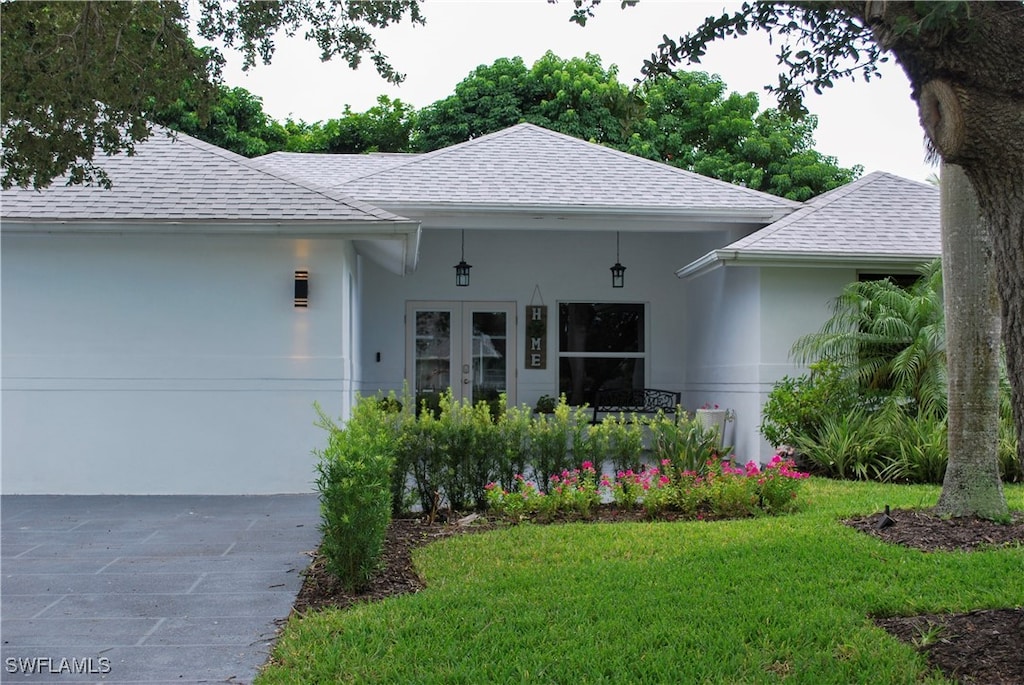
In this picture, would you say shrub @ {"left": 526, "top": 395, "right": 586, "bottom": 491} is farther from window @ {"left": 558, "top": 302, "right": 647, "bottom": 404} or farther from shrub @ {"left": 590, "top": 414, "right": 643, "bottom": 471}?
window @ {"left": 558, "top": 302, "right": 647, "bottom": 404}

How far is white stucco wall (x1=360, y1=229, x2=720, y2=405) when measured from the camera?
15875 mm

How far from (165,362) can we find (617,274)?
832 cm

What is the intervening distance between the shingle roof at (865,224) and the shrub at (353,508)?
291 inches

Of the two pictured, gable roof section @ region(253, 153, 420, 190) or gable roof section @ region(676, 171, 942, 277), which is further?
gable roof section @ region(253, 153, 420, 190)

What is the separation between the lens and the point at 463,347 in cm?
1608

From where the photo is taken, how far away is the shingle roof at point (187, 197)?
1016cm

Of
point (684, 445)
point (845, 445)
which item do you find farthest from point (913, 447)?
point (684, 445)

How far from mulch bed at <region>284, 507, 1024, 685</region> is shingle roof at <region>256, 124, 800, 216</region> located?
606 centimetres

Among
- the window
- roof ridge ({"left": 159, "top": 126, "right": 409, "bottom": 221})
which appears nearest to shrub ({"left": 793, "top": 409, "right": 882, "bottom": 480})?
the window

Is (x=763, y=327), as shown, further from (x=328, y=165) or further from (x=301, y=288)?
(x=328, y=165)

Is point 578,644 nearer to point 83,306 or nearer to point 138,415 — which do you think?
point 138,415

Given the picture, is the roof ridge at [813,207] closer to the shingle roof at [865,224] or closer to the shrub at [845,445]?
the shingle roof at [865,224]

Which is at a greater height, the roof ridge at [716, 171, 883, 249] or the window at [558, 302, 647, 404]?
the roof ridge at [716, 171, 883, 249]

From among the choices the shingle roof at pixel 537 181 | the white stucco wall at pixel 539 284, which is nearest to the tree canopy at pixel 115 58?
the shingle roof at pixel 537 181
